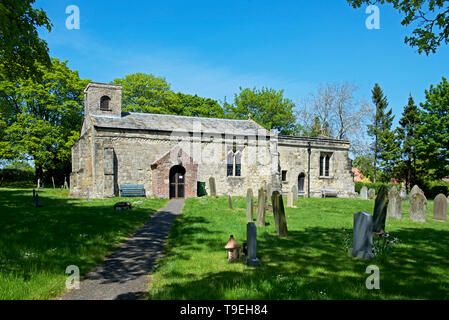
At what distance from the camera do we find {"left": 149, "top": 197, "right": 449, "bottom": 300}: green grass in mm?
5031

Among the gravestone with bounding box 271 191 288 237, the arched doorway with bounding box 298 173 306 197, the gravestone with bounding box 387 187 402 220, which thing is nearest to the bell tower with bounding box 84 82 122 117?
the arched doorway with bounding box 298 173 306 197

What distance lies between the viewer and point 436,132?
31.6 metres

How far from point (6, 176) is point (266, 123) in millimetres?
38362

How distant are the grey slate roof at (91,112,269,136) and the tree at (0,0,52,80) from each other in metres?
8.53

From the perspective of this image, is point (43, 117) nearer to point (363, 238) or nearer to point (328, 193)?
point (328, 193)

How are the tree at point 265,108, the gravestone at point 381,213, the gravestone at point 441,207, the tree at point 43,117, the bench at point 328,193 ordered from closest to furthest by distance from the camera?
the gravestone at point 381,213 → the gravestone at point 441,207 → the bench at point 328,193 → the tree at point 43,117 → the tree at point 265,108

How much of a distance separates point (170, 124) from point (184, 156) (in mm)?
4042

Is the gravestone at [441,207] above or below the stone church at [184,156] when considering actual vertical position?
below

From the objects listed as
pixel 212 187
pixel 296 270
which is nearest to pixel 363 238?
pixel 296 270

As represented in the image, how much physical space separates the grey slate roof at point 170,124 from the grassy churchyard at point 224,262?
43.8ft

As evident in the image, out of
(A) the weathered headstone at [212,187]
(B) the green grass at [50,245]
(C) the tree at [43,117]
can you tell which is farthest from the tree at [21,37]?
(C) the tree at [43,117]

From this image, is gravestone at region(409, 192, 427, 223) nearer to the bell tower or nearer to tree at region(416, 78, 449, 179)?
tree at region(416, 78, 449, 179)

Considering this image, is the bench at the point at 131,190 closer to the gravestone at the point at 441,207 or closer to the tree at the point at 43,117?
the tree at the point at 43,117

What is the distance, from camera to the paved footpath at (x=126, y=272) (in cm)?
527
